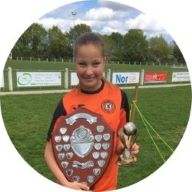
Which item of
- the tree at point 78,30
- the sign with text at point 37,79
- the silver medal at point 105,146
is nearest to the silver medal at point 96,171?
the silver medal at point 105,146

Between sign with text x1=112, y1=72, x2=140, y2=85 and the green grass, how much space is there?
2.5 inches

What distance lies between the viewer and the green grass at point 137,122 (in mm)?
2379

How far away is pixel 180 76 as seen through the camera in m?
2.42

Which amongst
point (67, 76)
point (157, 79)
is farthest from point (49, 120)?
point (157, 79)

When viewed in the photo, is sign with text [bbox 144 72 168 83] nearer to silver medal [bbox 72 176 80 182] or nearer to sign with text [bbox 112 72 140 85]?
sign with text [bbox 112 72 140 85]

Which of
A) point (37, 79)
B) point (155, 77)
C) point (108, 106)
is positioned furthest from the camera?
point (37, 79)

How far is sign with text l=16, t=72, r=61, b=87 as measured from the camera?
102 inches

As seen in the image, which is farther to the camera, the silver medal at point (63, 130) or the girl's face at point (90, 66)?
the silver medal at point (63, 130)

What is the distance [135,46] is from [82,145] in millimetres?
522

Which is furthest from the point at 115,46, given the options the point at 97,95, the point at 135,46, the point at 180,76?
the point at 180,76

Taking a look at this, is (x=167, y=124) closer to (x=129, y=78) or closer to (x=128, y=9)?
(x=129, y=78)

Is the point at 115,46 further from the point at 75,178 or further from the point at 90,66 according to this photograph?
the point at 75,178

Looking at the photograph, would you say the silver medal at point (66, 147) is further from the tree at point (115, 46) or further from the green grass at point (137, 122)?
the tree at point (115, 46)

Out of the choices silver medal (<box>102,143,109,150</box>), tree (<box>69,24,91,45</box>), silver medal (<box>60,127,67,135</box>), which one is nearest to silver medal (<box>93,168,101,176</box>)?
silver medal (<box>102,143,109,150</box>)
